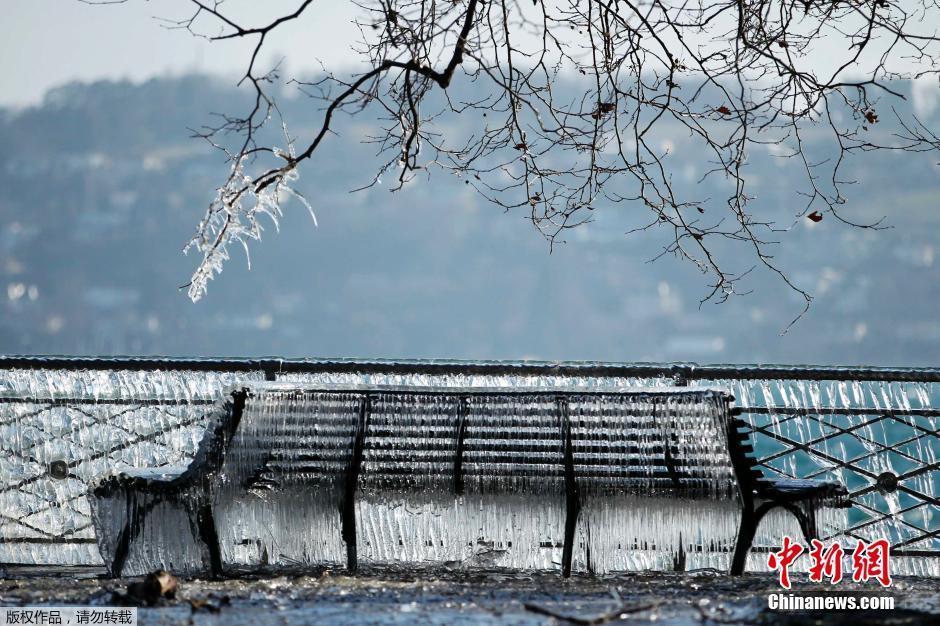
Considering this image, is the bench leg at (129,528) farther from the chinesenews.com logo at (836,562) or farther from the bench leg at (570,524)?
the chinesenews.com logo at (836,562)

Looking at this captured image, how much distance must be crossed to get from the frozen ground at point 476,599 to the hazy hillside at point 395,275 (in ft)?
254

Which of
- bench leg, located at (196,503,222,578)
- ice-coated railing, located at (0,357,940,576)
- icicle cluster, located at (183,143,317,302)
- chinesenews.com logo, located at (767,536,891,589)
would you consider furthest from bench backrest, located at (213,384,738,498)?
ice-coated railing, located at (0,357,940,576)

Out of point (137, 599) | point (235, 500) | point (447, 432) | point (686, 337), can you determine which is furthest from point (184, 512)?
point (686, 337)

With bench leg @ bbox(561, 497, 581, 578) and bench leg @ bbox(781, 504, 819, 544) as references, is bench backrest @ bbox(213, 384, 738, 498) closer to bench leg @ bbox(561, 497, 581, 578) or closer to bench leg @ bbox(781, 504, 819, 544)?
bench leg @ bbox(561, 497, 581, 578)

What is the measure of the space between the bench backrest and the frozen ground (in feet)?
1.13

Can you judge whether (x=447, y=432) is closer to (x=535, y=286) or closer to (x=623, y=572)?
(x=623, y=572)

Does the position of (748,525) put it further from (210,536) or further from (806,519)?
(210,536)

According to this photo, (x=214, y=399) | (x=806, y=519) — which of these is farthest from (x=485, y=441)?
(x=214, y=399)

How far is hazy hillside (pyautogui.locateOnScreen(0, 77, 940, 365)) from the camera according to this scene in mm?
84562

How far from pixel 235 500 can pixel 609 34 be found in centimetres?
298

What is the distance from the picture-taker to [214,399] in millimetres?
5445

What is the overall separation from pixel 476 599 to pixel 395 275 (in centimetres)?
9107

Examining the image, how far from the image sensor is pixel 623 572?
3760mm

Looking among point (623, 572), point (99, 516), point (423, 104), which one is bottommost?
point (623, 572)
